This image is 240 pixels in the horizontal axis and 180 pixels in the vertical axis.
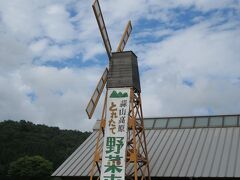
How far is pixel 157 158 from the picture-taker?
2114 centimetres

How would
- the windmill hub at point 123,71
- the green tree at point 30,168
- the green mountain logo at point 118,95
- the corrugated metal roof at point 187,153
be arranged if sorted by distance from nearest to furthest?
the green mountain logo at point 118,95 → the corrugated metal roof at point 187,153 → the windmill hub at point 123,71 → the green tree at point 30,168

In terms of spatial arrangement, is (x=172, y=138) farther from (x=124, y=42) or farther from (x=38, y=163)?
(x=38, y=163)

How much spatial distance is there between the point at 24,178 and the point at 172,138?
44.1 m

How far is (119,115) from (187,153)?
16.4ft

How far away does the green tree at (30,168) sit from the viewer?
60.2 meters

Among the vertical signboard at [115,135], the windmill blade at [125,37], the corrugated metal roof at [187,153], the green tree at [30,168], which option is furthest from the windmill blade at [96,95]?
the green tree at [30,168]

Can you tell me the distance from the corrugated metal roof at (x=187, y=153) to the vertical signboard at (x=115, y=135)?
3.04 metres

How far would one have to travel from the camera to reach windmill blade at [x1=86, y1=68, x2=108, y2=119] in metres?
18.7

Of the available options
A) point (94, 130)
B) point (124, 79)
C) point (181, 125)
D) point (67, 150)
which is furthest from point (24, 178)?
point (124, 79)

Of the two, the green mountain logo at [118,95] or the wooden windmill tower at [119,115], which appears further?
the green mountain logo at [118,95]

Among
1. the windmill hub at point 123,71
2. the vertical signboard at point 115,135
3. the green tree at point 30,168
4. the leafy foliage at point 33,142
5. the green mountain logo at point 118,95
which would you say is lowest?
the vertical signboard at point 115,135

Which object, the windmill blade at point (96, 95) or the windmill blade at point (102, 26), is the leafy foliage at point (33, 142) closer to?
the windmill blade at point (96, 95)

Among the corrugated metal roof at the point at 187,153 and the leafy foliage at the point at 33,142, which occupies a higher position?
the leafy foliage at the point at 33,142

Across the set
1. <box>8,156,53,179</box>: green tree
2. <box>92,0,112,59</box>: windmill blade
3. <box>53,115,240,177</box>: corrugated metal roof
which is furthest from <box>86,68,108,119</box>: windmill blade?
<box>8,156,53,179</box>: green tree
